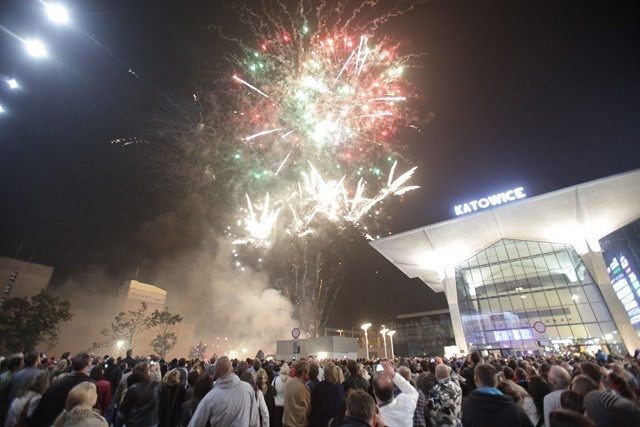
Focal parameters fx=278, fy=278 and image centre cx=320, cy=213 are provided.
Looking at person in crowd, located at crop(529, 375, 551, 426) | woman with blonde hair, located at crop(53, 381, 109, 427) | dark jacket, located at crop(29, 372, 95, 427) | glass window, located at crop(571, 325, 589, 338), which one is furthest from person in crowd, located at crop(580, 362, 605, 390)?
glass window, located at crop(571, 325, 589, 338)

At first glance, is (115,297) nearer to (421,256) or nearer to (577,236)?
(421,256)

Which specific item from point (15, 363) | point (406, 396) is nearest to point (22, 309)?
point (15, 363)

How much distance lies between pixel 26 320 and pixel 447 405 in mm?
46178

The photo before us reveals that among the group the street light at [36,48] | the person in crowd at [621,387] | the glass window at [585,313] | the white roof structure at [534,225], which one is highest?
the white roof structure at [534,225]

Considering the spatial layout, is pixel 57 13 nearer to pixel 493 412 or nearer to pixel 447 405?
pixel 493 412

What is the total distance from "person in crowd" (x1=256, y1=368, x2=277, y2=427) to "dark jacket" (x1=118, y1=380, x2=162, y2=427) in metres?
2.16

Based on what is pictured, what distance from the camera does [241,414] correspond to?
391 centimetres

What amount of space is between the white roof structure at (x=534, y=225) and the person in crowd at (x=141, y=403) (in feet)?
80.8

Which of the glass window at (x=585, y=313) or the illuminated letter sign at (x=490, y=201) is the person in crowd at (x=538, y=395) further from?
the glass window at (x=585, y=313)

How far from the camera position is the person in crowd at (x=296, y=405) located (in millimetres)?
Answer: 4785

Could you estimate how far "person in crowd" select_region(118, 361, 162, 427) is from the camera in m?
4.93

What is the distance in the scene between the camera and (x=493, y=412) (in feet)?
10.2

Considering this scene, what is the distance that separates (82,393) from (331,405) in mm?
3603

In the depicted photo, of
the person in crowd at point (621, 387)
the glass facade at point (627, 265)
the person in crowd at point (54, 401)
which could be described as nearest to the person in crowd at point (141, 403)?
the person in crowd at point (54, 401)
